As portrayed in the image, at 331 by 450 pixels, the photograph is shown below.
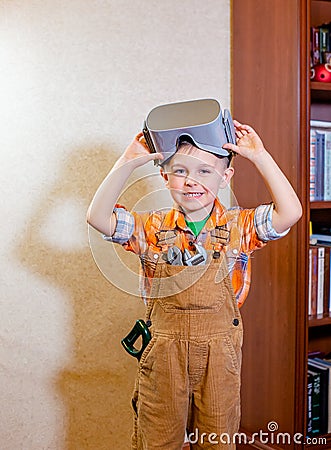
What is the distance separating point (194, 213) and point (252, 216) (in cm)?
13

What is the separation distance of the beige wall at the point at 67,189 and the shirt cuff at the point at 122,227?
0.46m

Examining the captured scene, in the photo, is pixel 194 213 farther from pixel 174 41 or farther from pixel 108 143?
pixel 174 41

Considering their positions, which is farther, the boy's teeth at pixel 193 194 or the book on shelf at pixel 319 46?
the book on shelf at pixel 319 46

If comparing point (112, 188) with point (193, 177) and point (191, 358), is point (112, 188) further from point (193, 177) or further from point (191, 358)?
point (191, 358)

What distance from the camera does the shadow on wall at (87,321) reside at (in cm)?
173

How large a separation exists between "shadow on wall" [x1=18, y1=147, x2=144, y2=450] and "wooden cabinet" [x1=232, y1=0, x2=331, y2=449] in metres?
0.38

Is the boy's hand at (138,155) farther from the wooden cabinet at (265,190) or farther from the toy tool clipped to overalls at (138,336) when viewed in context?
the wooden cabinet at (265,190)

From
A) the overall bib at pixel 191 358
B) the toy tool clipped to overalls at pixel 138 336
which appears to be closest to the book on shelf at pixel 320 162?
the overall bib at pixel 191 358

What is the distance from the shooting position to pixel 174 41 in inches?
73.9

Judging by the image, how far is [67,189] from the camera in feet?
5.72

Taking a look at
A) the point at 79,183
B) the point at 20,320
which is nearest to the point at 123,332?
the point at 20,320

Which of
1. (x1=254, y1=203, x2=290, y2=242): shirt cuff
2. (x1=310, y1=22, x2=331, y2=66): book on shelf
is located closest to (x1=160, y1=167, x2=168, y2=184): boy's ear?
(x1=254, y1=203, x2=290, y2=242): shirt cuff

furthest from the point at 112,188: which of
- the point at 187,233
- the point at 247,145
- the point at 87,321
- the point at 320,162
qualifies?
the point at 320,162

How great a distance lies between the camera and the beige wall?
1674 millimetres
